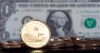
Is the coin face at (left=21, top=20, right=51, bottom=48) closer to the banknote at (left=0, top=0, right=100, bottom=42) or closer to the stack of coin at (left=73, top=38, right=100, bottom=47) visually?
the stack of coin at (left=73, top=38, right=100, bottom=47)

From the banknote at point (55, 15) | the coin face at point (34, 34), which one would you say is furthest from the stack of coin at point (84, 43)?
the banknote at point (55, 15)

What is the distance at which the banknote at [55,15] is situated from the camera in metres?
1.37

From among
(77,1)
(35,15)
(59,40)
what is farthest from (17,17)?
(59,40)

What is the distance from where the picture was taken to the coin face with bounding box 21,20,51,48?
0.75 meters

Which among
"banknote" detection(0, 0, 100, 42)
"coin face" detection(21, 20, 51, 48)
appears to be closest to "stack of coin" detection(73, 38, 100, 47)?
"coin face" detection(21, 20, 51, 48)

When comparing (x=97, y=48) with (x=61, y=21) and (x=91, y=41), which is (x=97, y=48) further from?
(x=61, y=21)

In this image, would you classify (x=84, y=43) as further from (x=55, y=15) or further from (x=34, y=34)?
(x=55, y=15)

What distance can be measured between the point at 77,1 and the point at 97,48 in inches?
25.3

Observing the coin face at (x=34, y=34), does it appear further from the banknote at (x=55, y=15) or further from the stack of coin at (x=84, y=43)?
the banknote at (x=55, y=15)

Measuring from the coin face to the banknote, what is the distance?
605 millimetres

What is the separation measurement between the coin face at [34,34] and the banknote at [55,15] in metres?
0.60

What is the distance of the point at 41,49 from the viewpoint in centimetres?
77

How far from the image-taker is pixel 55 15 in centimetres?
139

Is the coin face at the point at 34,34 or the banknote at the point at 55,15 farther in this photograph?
the banknote at the point at 55,15
